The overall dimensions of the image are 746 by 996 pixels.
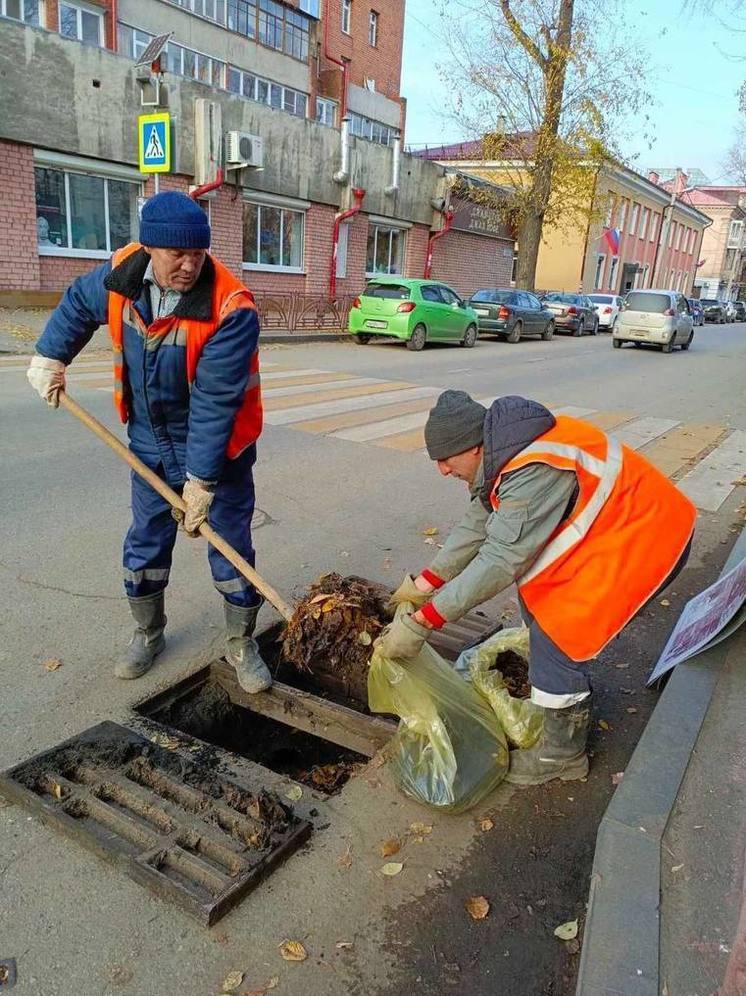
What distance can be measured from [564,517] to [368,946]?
136cm

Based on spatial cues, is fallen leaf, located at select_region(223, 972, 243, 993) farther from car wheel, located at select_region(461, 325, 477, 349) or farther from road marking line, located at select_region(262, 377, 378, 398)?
car wheel, located at select_region(461, 325, 477, 349)

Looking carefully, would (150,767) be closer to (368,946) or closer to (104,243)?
(368,946)

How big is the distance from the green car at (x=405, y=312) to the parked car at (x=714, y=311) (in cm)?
3558

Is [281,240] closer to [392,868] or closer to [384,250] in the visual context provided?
[384,250]

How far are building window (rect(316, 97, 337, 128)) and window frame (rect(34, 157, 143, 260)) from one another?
12.5m

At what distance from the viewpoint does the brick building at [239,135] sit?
14711 mm

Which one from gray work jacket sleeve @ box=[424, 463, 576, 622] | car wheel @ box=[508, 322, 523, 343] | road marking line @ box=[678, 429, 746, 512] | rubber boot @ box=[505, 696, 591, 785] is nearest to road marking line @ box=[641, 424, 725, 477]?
road marking line @ box=[678, 429, 746, 512]

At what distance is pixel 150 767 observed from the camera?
263cm

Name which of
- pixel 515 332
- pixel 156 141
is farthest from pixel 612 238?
pixel 156 141

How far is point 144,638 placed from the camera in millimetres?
3393

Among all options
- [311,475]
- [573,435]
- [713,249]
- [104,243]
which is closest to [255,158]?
[104,243]

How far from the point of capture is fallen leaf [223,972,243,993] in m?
1.91

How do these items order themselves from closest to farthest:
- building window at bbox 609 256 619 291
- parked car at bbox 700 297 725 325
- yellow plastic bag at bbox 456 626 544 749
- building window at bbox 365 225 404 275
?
1. yellow plastic bag at bbox 456 626 544 749
2. building window at bbox 365 225 404 275
3. building window at bbox 609 256 619 291
4. parked car at bbox 700 297 725 325

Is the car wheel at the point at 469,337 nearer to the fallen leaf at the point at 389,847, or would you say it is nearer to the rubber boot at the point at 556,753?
the rubber boot at the point at 556,753
